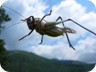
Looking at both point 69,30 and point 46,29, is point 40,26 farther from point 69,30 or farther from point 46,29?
point 69,30

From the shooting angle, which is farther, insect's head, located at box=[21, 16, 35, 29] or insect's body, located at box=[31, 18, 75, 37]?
insect's head, located at box=[21, 16, 35, 29]

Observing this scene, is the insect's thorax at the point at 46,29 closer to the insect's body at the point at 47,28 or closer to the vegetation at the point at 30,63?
the insect's body at the point at 47,28

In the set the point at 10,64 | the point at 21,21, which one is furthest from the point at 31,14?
the point at 10,64

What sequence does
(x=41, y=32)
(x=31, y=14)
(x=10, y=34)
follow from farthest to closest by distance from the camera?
(x=10, y=34) < (x=31, y=14) < (x=41, y=32)

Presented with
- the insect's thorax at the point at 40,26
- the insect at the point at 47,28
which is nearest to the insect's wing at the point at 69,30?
the insect at the point at 47,28

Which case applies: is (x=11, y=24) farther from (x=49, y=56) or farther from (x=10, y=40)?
(x=49, y=56)

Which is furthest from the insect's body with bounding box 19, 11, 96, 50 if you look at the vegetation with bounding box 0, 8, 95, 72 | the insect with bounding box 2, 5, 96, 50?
the vegetation with bounding box 0, 8, 95, 72

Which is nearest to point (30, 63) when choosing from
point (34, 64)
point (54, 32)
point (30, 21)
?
point (34, 64)

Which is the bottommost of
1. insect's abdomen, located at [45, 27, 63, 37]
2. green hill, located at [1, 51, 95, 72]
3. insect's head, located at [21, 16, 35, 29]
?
green hill, located at [1, 51, 95, 72]

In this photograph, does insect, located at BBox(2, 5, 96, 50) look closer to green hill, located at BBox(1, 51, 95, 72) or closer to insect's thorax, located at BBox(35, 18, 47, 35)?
insect's thorax, located at BBox(35, 18, 47, 35)
